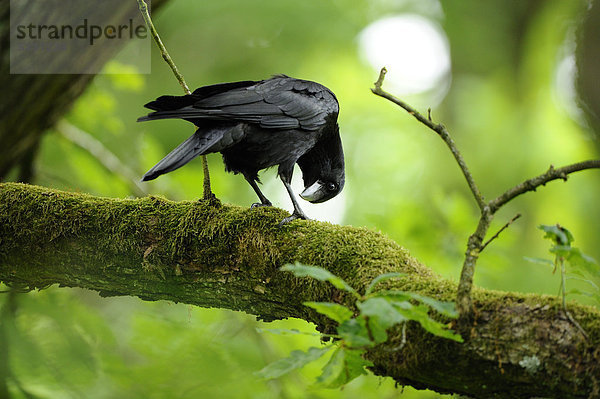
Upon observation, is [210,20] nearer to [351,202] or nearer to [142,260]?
[351,202]

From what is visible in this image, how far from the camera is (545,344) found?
177 centimetres

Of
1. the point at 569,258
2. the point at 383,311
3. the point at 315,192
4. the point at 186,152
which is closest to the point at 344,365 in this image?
the point at 383,311

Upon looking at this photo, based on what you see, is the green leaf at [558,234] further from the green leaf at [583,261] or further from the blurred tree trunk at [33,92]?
the blurred tree trunk at [33,92]

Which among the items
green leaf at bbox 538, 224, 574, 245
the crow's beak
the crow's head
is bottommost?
green leaf at bbox 538, 224, 574, 245

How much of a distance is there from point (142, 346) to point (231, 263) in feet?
4.05

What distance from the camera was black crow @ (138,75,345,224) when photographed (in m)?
2.94

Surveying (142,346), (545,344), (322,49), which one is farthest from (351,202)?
(545,344)

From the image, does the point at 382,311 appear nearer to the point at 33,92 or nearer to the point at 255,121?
the point at 255,121

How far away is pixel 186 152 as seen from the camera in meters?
2.87

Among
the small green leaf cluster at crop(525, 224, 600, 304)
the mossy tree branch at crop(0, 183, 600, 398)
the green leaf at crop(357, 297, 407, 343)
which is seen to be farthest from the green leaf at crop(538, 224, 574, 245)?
the green leaf at crop(357, 297, 407, 343)

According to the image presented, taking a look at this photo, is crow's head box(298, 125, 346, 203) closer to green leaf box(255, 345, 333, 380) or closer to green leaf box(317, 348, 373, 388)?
green leaf box(317, 348, 373, 388)

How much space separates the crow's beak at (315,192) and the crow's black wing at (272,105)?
26.1 inches

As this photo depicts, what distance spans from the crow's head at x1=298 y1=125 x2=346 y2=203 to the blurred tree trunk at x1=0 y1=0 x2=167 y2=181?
1572 mm

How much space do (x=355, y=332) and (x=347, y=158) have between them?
8.70 metres
